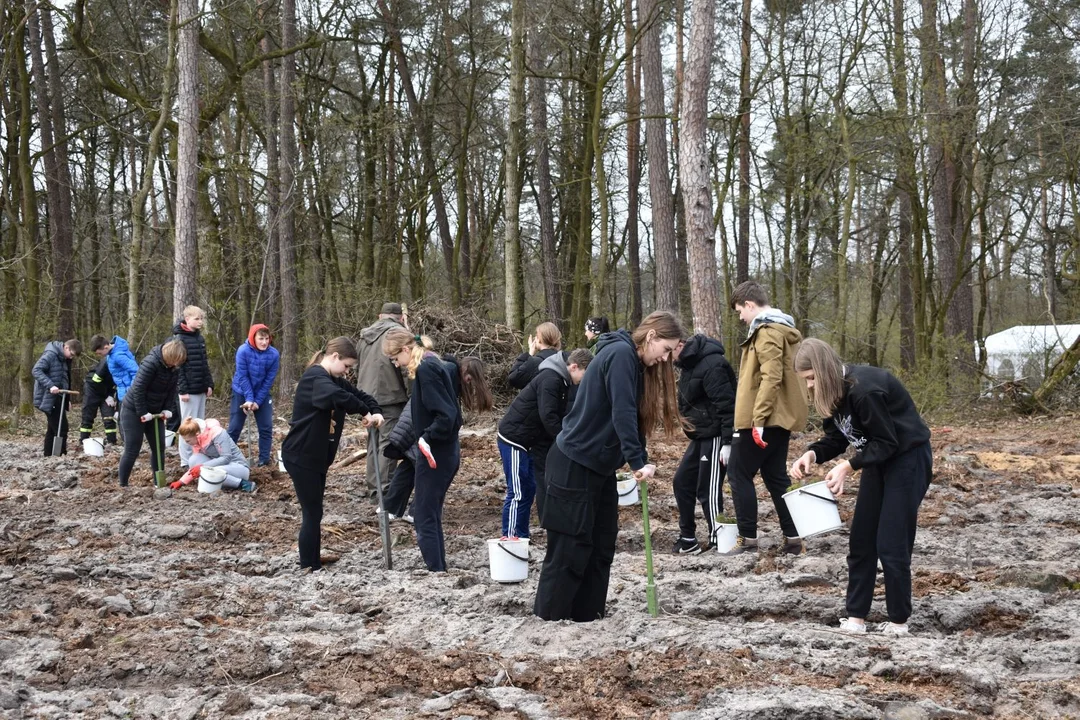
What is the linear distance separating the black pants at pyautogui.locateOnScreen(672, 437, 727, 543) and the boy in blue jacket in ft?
16.8

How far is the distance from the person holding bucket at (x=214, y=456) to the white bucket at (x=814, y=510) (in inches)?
246

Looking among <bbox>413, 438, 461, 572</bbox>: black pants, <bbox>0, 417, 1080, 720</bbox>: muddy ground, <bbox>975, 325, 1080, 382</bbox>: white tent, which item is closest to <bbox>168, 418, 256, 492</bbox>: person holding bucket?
<bbox>0, 417, 1080, 720</bbox>: muddy ground

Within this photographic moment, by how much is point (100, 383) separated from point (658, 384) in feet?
34.6

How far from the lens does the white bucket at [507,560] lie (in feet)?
21.1

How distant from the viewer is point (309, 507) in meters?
6.82

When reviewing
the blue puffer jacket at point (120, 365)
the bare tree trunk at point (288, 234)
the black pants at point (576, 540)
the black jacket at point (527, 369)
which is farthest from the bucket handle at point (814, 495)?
the bare tree trunk at point (288, 234)

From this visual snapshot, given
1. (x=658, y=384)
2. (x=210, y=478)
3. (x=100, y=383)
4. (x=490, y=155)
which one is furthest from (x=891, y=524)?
(x=490, y=155)

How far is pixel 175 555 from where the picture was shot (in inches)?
298

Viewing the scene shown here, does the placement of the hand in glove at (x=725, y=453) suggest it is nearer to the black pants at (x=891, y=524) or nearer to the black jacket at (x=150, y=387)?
the black pants at (x=891, y=524)

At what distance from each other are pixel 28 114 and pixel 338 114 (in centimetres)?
615

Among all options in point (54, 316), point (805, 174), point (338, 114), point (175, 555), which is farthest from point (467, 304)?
point (175, 555)

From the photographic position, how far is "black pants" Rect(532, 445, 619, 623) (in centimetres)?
518

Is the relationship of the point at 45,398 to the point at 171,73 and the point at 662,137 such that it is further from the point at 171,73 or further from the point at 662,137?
the point at 662,137

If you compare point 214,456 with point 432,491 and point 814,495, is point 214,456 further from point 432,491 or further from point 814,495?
point 814,495
